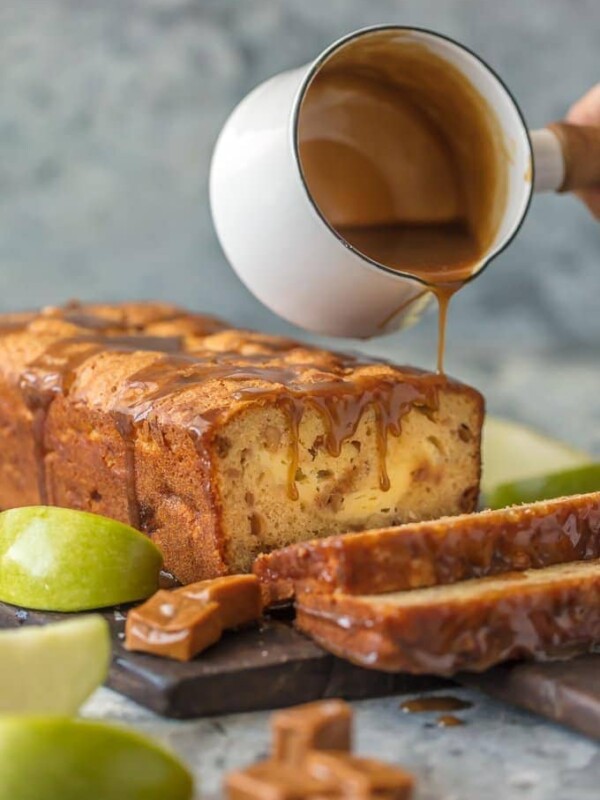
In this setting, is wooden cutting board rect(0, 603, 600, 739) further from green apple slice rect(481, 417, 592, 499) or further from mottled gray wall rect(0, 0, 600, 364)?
mottled gray wall rect(0, 0, 600, 364)

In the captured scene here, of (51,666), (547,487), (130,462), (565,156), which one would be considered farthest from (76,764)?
(565,156)

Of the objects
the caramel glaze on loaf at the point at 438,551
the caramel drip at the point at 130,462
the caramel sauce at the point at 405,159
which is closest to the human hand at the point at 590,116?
the caramel sauce at the point at 405,159

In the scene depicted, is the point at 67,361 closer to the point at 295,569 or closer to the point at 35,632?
the point at 295,569

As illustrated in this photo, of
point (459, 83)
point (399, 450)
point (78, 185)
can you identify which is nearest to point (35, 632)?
point (399, 450)

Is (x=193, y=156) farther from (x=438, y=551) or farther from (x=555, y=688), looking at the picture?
(x=555, y=688)

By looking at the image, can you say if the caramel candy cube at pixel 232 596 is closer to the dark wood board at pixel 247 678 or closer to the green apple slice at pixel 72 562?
the dark wood board at pixel 247 678

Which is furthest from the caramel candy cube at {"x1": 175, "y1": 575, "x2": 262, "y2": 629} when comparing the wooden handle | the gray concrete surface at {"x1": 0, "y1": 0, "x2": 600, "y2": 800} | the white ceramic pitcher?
the gray concrete surface at {"x1": 0, "y1": 0, "x2": 600, "y2": 800}
